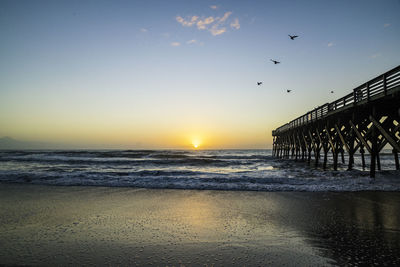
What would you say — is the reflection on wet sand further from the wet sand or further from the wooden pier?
the wooden pier

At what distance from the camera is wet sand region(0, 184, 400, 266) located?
9.14ft

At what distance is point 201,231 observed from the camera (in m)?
3.78

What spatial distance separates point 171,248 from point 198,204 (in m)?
2.89

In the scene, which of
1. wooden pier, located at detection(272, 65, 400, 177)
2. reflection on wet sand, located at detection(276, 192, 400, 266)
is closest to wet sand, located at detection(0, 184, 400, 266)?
reflection on wet sand, located at detection(276, 192, 400, 266)

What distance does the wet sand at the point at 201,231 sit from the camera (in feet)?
9.14

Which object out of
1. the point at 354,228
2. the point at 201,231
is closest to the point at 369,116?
the point at 354,228

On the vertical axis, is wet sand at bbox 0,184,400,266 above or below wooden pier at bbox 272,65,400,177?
below

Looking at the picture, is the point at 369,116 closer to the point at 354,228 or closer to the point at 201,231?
the point at 354,228

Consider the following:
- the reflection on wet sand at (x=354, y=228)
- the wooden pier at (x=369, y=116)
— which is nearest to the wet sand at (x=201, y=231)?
the reflection on wet sand at (x=354, y=228)

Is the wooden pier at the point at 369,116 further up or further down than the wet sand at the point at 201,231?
further up

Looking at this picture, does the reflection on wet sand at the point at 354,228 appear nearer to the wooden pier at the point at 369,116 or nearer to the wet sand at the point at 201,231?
the wet sand at the point at 201,231

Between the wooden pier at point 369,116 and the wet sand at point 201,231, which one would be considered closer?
the wet sand at point 201,231

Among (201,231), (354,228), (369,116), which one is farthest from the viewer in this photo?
(369,116)

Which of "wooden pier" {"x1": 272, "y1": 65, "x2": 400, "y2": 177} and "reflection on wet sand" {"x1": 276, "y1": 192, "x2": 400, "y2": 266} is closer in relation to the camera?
"reflection on wet sand" {"x1": 276, "y1": 192, "x2": 400, "y2": 266}
